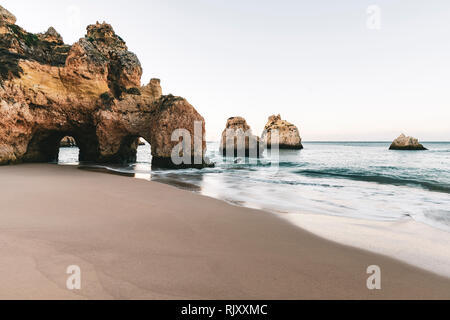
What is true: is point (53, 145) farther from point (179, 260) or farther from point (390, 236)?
point (390, 236)

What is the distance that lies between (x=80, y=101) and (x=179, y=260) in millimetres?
16501

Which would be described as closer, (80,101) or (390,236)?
(390,236)

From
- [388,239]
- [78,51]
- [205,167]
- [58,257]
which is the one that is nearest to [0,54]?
[78,51]

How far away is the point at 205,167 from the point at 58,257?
50.5ft

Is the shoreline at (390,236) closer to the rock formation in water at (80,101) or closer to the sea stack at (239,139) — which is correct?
the rock formation in water at (80,101)

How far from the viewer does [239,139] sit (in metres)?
48.5

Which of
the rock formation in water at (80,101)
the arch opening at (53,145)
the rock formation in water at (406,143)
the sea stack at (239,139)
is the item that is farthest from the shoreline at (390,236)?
the rock formation in water at (406,143)

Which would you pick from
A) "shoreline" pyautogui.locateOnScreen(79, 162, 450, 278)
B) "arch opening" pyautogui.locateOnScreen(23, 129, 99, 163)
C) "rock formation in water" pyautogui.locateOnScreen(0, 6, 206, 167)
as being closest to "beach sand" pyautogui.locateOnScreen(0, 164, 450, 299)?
"shoreline" pyautogui.locateOnScreen(79, 162, 450, 278)

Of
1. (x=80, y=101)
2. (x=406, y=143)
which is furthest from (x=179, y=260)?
(x=406, y=143)

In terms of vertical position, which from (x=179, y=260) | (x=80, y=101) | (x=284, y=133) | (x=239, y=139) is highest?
(x=284, y=133)

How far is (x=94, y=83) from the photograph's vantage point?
50.8 feet

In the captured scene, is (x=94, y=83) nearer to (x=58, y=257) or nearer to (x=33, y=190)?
(x=33, y=190)

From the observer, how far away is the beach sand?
195 centimetres

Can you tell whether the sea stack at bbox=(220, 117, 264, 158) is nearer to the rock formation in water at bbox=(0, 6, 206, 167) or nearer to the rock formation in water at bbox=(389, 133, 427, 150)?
the rock formation in water at bbox=(0, 6, 206, 167)
